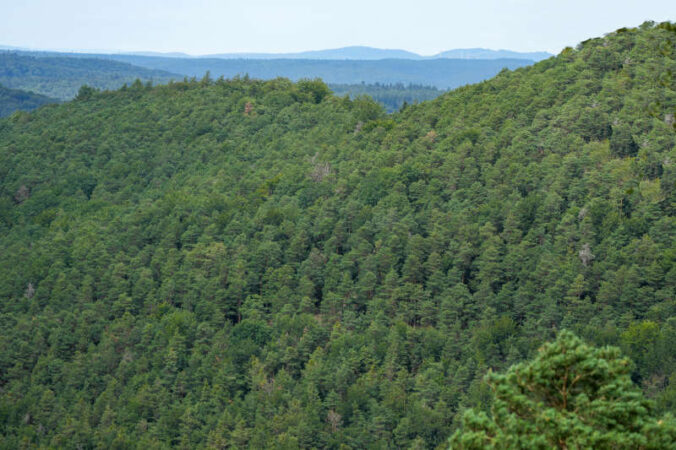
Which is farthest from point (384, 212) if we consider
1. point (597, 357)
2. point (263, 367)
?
point (597, 357)

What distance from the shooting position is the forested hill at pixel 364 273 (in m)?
59.2

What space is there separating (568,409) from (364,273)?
5248 cm

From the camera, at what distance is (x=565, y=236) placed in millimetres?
66250

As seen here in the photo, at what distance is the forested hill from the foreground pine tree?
73.7 feet

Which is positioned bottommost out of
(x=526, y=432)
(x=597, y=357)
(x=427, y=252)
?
(x=427, y=252)

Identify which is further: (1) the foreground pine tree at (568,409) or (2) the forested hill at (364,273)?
(2) the forested hill at (364,273)

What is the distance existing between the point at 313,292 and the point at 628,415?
186 feet

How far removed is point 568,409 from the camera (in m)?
23.5

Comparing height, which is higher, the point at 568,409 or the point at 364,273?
the point at 568,409

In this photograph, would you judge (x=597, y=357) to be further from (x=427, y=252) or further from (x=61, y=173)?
(x=61, y=173)

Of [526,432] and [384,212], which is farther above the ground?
[526,432]

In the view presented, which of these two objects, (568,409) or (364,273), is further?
(364,273)

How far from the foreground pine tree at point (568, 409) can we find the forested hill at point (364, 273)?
2246cm

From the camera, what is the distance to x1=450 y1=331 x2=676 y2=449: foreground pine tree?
21641mm
